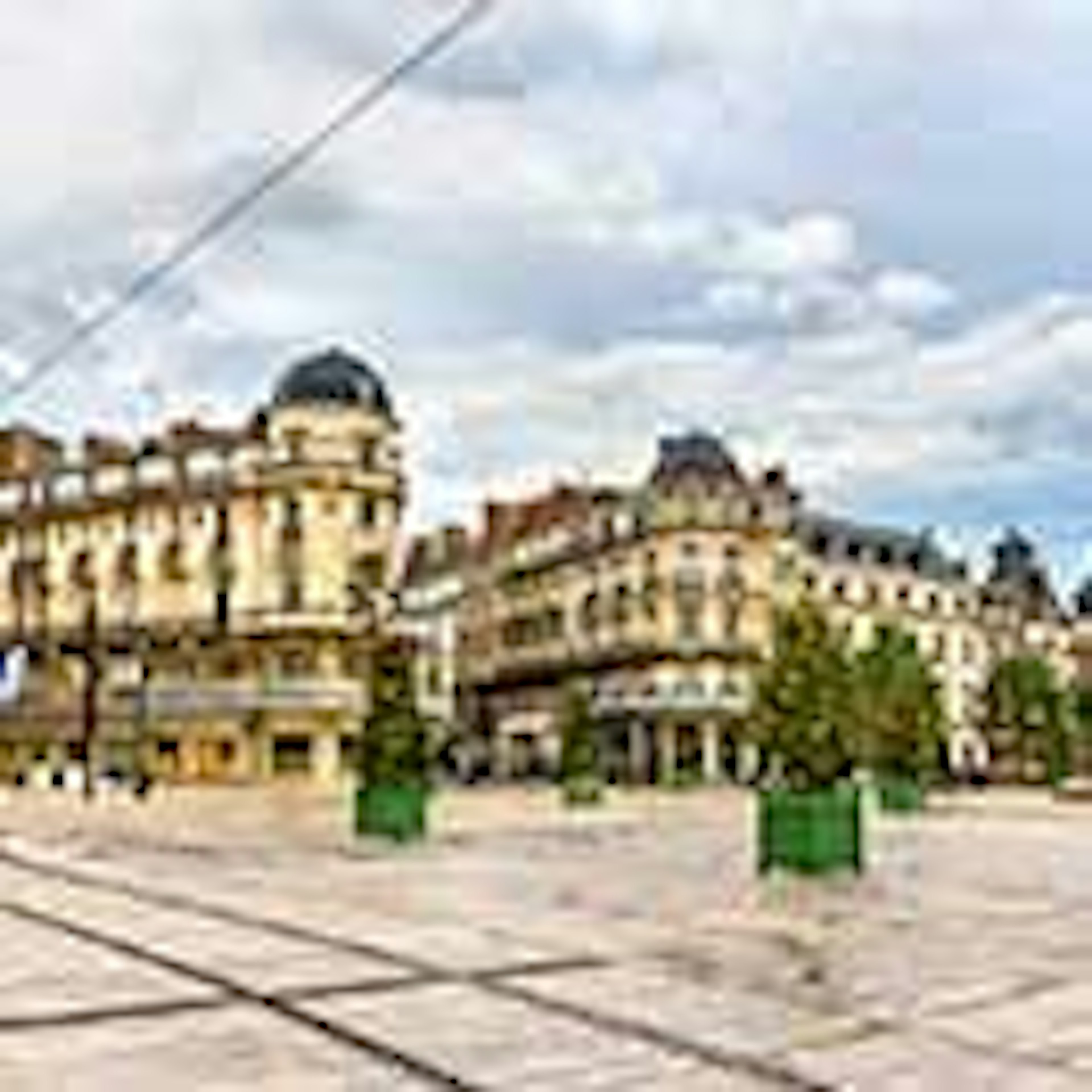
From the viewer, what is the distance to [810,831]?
21125mm

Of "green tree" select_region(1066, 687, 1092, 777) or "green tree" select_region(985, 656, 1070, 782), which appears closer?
"green tree" select_region(985, 656, 1070, 782)

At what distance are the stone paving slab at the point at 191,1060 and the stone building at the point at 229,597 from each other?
161 ft

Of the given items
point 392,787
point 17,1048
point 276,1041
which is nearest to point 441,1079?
point 276,1041

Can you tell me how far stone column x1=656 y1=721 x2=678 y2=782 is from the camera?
230 ft

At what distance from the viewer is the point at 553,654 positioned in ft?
263

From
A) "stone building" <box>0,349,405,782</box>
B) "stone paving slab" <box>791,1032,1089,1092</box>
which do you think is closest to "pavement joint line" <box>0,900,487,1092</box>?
"stone paving slab" <box>791,1032,1089,1092</box>

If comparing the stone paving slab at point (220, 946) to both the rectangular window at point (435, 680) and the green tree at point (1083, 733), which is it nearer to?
the green tree at point (1083, 733)

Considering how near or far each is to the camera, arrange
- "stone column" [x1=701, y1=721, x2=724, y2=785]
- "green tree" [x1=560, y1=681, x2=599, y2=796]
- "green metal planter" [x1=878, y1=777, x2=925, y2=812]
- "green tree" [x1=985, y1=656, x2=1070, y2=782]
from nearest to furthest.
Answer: "green metal planter" [x1=878, y1=777, x2=925, y2=812] < "green tree" [x1=560, y1=681, x2=599, y2=796] < "stone column" [x1=701, y1=721, x2=724, y2=785] < "green tree" [x1=985, y1=656, x2=1070, y2=782]

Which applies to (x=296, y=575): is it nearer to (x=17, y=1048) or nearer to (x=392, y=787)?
(x=392, y=787)

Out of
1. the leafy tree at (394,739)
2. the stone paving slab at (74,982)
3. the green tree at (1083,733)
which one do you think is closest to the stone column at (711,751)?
the green tree at (1083,733)

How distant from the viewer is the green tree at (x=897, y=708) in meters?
46.8

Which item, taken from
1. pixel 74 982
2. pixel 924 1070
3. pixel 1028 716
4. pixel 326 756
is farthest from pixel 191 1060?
pixel 1028 716

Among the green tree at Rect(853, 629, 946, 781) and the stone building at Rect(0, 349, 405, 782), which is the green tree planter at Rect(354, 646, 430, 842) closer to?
the green tree at Rect(853, 629, 946, 781)

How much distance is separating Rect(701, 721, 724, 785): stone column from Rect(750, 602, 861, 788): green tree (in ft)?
111
